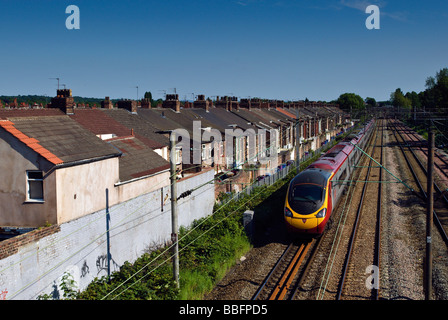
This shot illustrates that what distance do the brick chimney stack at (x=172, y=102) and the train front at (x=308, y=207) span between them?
70.3 feet

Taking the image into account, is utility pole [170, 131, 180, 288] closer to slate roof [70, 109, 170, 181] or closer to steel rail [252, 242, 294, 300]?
steel rail [252, 242, 294, 300]

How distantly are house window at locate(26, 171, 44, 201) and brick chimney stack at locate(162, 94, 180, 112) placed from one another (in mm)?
24451

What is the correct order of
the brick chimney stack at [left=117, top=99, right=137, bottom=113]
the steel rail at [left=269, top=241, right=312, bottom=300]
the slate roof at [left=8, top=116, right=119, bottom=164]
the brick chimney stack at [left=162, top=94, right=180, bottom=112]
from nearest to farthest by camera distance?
the steel rail at [left=269, top=241, right=312, bottom=300], the slate roof at [left=8, top=116, right=119, bottom=164], the brick chimney stack at [left=117, top=99, right=137, bottom=113], the brick chimney stack at [left=162, top=94, right=180, bottom=112]

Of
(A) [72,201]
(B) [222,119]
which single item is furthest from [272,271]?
(B) [222,119]

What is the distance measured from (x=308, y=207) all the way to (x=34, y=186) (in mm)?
10554

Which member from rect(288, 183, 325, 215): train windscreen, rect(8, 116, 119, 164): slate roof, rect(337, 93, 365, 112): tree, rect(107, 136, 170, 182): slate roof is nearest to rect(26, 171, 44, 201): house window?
rect(8, 116, 119, 164): slate roof

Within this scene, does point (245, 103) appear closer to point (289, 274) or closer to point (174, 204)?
point (289, 274)

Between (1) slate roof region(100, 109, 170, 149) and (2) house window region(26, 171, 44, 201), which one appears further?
(1) slate roof region(100, 109, 170, 149)

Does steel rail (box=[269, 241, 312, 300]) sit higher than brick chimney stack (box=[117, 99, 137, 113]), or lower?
lower

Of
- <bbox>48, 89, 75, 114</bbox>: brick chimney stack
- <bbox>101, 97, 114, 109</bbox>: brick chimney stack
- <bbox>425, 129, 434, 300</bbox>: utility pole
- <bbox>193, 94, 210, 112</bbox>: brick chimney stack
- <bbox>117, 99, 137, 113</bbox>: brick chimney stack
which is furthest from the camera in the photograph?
<bbox>193, 94, 210, 112</bbox>: brick chimney stack

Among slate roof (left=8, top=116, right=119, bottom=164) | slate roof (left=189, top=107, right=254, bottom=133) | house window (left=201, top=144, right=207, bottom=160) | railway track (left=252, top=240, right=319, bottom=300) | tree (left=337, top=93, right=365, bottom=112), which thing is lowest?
railway track (left=252, top=240, right=319, bottom=300)

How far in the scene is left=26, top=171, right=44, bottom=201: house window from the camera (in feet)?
42.0

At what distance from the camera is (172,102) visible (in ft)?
121

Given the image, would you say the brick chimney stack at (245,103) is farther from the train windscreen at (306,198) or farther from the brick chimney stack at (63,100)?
the train windscreen at (306,198)
